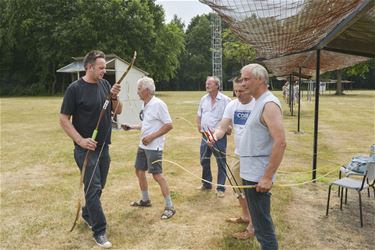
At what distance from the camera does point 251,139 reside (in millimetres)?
2920

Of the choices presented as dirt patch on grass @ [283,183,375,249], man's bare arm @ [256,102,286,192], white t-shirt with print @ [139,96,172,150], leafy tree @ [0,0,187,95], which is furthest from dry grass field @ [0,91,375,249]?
leafy tree @ [0,0,187,95]

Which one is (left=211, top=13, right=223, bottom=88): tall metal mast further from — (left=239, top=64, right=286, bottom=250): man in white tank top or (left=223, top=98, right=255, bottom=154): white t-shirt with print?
(left=239, top=64, right=286, bottom=250): man in white tank top

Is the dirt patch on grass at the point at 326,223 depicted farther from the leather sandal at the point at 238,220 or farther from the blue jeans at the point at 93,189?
the blue jeans at the point at 93,189

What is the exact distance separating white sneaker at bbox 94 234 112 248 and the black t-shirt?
39.0 inches

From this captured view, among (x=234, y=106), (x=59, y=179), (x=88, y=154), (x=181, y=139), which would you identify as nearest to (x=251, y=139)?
(x=234, y=106)

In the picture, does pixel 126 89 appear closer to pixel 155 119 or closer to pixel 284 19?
pixel 155 119

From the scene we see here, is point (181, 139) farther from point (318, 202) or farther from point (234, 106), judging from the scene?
point (234, 106)

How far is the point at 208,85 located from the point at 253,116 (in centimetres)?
272

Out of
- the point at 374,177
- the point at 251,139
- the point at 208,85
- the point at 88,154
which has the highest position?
the point at 208,85

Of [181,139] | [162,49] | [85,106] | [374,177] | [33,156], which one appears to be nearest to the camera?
[85,106]

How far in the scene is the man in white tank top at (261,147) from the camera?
2.76 metres

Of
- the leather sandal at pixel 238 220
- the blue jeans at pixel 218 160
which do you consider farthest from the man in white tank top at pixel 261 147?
the blue jeans at pixel 218 160

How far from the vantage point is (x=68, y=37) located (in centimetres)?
4122

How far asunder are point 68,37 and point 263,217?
41706 millimetres
